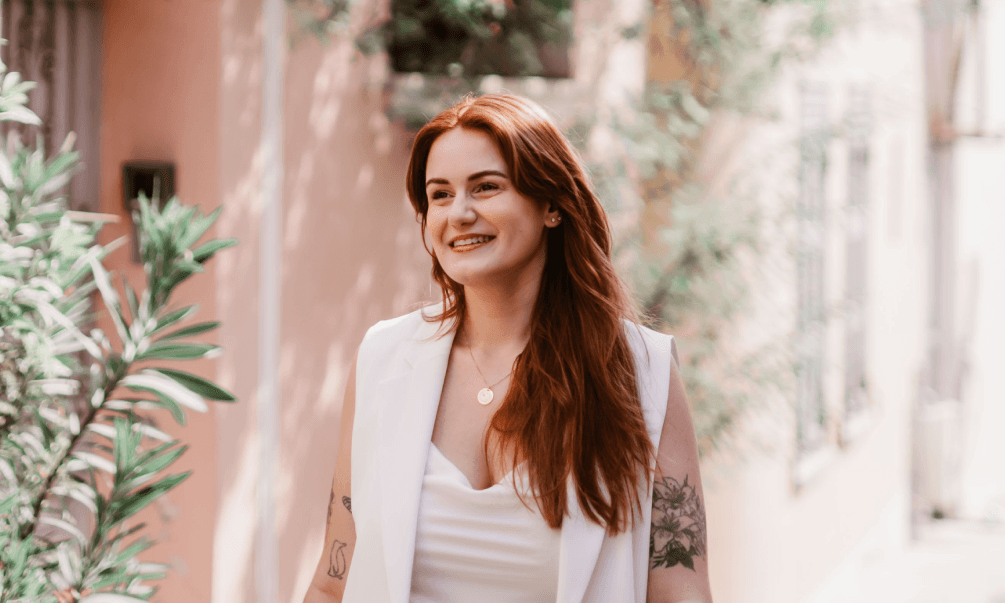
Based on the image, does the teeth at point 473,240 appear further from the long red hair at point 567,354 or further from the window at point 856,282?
the window at point 856,282

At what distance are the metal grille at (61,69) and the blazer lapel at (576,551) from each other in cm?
215

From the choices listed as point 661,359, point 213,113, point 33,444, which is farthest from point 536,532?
point 213,113

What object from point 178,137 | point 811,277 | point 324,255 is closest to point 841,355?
point 811,277

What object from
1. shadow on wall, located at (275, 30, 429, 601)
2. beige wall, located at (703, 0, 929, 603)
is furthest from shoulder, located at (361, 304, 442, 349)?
beige wall, located at (703, 0, 929, 603)

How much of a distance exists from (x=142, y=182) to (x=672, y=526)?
7.33ft

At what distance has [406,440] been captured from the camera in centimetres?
187

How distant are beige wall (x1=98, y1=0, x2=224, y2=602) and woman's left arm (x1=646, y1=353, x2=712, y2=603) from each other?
76.3 inches

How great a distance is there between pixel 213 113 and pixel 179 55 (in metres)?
0.22

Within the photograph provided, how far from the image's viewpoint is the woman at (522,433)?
5.81ft

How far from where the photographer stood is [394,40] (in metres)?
4.09

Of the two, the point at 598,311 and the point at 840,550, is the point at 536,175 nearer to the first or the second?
the point at 598,311

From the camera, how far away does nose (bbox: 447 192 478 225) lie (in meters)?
1.77

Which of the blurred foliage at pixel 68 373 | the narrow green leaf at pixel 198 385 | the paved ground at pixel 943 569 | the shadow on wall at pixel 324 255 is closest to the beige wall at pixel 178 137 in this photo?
the shadow on wall at pixel 324 255

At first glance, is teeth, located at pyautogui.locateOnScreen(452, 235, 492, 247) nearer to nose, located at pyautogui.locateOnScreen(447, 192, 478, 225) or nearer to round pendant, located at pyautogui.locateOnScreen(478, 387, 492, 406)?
nose, located at pyautogui.locateOnScreen(447, 192, 478, 225)
